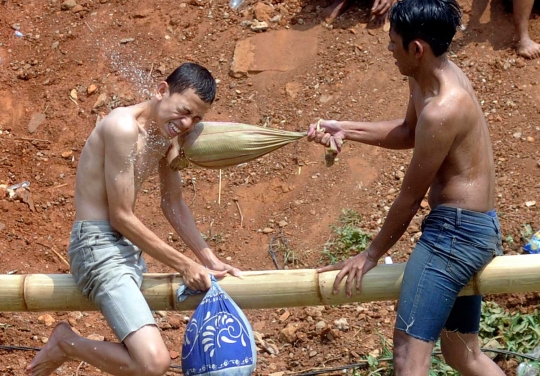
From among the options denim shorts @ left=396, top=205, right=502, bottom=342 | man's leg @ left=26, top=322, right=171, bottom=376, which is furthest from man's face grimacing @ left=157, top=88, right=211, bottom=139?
denim shorts @ left=396, top=205, right=502, bottom=342

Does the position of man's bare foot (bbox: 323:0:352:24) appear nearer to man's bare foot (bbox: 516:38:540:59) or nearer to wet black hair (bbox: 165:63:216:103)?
man's bare foot (bbox: 516:38:540:59)

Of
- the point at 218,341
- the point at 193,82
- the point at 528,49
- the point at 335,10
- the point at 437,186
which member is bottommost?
the point at 218,341

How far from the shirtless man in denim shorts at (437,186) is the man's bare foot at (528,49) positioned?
3561mm

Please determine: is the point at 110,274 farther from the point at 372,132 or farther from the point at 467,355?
the point at 467,355

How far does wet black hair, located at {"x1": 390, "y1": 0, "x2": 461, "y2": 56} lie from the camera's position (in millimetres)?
3979

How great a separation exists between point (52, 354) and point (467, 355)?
2094 mm

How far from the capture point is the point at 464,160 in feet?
13.3

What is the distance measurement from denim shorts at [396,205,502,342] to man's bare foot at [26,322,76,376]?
1.66 meters

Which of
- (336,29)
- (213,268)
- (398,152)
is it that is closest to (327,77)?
(336,29)

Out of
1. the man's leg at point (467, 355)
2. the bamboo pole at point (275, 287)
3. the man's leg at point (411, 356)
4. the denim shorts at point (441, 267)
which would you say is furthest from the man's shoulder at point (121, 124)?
the man's leg at point (467, 355)

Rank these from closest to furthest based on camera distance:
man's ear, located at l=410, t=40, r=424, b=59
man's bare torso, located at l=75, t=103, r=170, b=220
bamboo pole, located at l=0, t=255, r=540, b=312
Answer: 1. man's ear, located at l=410, t=40, r=424, b=59
2. bamboo pole, located at l=0, t=255, r=540, b=312
3. man's bare torso, located at l=75, t=103, r=170, b=220

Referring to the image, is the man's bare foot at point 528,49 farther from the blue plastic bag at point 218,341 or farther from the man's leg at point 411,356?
the blue plastic bag at point 218,341

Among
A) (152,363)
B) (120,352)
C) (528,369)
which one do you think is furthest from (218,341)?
(528,369)

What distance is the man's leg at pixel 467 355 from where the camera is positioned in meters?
4.54
